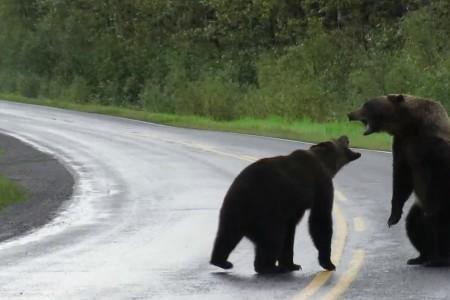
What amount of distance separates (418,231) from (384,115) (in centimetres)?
118

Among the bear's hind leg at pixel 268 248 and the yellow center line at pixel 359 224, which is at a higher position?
the bear's hind leg at pixel 268 248

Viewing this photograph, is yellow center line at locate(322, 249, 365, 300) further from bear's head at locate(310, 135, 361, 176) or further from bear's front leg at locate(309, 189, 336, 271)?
bear's head at locate(310, 135, 361, 176)

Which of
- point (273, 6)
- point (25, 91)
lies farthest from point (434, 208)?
point (25, 91)

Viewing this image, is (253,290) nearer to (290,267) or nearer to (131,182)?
(290,267)

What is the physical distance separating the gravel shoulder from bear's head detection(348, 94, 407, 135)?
5498mm

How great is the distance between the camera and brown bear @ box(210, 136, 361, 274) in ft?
29.9

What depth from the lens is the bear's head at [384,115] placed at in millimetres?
9320

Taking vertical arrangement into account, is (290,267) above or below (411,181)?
below

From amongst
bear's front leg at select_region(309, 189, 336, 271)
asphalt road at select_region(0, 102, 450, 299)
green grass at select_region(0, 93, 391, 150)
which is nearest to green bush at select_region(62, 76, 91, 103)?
green grass at select_region(0, 93, 391, 150)

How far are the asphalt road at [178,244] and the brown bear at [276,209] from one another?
218 mm

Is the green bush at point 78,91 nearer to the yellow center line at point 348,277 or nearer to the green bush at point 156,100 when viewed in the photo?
the green bush at point 156,100

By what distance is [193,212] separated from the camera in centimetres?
1506

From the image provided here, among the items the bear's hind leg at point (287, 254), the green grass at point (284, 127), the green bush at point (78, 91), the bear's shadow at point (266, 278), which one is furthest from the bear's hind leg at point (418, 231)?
the green bush at point (78, 91)

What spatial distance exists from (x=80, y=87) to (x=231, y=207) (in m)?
43.2
